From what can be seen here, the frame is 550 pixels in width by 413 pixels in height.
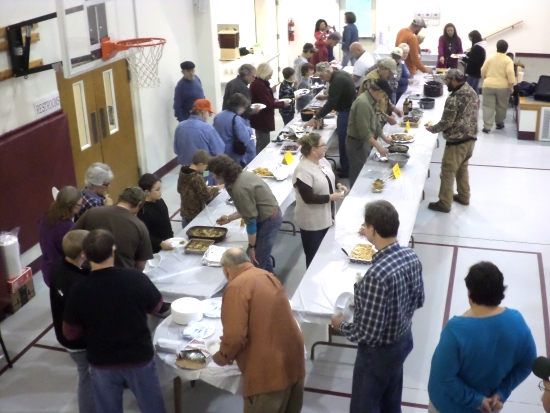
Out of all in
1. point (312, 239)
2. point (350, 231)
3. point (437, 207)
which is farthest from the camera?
point (437, 207)

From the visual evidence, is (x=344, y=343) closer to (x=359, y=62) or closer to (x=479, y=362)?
(x=479, y=362)

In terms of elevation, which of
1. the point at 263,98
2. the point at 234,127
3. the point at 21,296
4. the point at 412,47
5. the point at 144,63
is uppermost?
the point at 144,63

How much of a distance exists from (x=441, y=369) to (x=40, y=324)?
3.63m

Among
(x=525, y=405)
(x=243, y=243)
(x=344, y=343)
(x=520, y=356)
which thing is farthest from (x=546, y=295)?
(x=520, y=356)

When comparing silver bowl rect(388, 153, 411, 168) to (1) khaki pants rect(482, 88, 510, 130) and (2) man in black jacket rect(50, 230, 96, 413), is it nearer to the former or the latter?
(2) man in black jacket rect(50, 230, 96, 413)

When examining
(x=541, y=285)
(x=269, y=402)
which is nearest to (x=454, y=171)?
(x=541, y=285)

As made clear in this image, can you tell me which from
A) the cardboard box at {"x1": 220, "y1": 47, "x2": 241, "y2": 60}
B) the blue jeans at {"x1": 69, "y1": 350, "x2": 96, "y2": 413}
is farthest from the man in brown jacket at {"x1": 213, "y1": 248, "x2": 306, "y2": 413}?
the cardboard box at {"x1": 220, "y1": 47, "x2": 241, "y2": 60}

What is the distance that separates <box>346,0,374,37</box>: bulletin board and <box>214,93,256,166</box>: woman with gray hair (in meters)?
7.80

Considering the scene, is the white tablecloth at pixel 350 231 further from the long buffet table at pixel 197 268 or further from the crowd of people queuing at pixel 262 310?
the long buffet table at pixel 197 268

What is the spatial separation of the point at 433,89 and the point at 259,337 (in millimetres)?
6683

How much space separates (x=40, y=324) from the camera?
16.9ft

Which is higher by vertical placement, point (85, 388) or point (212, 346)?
point (212, 346)

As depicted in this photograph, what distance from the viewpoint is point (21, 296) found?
5.39 meters

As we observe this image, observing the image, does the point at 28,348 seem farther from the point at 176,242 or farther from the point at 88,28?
the point at 88,28
